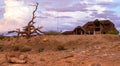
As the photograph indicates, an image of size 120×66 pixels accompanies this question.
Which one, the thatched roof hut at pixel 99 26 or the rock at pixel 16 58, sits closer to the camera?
the rock at pixel 16 58

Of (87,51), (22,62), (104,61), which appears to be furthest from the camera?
(87,51)

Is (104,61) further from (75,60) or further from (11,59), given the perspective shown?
(11,59)

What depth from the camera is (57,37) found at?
40.2 m

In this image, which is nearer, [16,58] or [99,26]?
[16,58]

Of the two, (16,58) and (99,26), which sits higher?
(99,26)

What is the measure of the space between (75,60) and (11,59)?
3.70m

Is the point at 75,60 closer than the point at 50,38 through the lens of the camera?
Yes

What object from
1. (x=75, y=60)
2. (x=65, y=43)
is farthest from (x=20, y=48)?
(x=75, y=60)

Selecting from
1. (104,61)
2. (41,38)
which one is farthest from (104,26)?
(104,61)

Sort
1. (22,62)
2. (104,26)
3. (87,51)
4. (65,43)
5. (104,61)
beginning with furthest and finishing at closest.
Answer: (104,26)
(65,43)
(87,51)
(22,62)
(104,61)

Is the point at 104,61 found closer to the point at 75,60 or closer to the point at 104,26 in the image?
the point at 75,60

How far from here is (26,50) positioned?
1281 inches

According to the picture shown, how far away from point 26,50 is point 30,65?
8716 mm

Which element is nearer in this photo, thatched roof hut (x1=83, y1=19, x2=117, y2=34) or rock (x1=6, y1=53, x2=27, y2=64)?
rock (x1=6, y1=53, x2=27, y2=64)
